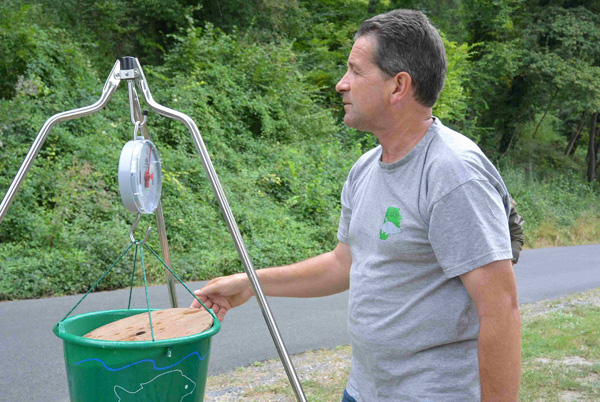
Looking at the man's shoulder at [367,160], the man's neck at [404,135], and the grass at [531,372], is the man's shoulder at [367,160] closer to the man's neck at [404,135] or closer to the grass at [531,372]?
the man's neck at [404,135]

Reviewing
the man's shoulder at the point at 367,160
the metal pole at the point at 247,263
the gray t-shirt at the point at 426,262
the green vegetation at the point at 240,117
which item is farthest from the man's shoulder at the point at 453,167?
the green vegetation at the point at 240,117

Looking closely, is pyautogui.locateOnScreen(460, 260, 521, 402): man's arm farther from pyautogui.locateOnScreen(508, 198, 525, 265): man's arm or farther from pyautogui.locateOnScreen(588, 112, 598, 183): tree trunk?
pyautogui.locateOnScreen(588, 112, 598, 183): tree trunk

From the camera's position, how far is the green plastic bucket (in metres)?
1.55

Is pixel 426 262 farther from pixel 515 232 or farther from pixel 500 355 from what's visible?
pixel 515 232

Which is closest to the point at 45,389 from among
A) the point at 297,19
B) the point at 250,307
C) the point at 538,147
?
the point at 250,307

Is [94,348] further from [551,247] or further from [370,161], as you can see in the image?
[551,247]

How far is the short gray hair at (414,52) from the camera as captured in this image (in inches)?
64.1

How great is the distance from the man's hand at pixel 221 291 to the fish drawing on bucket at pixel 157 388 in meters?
0.48

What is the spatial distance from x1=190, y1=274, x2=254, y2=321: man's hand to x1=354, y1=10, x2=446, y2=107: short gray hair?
2.88ft

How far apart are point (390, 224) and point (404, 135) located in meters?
0.25

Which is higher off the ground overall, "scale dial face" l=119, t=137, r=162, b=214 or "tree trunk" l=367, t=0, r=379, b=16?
"tree trunk" l=367, t=0, r=379, b=16

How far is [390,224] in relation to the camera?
63.3 inches

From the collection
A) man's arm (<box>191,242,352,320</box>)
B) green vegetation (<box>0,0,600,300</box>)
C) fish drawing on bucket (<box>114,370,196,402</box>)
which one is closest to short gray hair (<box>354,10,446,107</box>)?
man's arm (<box>191,242,352,320</box>)

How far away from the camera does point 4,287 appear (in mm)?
6711
